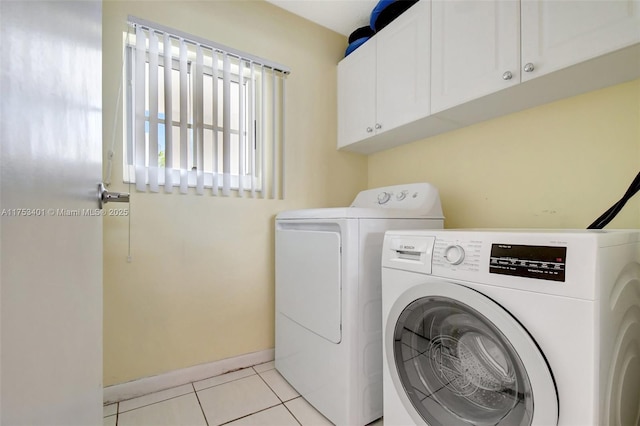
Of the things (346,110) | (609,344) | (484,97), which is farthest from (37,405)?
(346,110)

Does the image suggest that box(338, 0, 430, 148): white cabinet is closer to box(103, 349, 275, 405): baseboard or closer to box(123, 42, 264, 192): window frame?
box(123, 42, 264, 192): window frame

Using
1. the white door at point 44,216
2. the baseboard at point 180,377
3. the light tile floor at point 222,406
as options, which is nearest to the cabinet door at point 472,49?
the white door at point 44,216

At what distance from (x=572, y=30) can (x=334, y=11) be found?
58.0 inches

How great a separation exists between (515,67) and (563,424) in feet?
4.19

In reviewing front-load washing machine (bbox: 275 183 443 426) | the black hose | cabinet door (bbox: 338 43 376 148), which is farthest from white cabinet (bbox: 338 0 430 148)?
the black hose

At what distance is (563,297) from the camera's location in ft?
2.09

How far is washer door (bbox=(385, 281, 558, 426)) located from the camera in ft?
2.24

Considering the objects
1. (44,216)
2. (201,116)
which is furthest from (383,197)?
(44,216)

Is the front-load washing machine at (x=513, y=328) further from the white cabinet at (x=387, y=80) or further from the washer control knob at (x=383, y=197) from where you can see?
the white cabinet at (x=387, y=80)

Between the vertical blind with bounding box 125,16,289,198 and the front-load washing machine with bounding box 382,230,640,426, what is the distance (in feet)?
3.74

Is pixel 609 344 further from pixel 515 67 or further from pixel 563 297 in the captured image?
pixel 515 67

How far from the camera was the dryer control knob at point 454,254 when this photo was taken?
827 millimetres

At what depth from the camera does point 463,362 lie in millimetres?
888

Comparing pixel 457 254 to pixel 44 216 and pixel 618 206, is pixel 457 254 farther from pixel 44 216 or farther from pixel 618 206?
pixel 44 216
